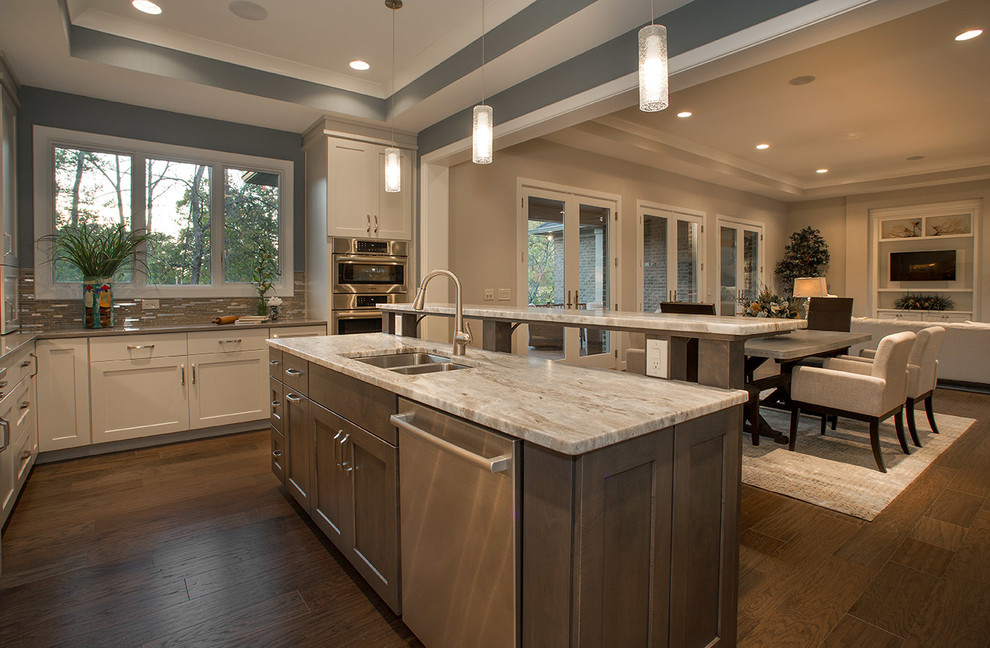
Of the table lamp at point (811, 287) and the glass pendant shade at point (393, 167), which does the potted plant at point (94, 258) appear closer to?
the glass pendant shade at point (393, 167)

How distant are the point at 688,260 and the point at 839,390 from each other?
4.06 metres

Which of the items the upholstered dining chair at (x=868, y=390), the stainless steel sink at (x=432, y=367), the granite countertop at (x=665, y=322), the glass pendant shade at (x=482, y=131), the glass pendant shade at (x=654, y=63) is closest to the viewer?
the granite countertop at (x=665, y=322)

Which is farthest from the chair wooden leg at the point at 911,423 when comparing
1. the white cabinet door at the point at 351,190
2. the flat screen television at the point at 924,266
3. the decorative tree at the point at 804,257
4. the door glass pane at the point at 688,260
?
the flat screen television at the point at 924,266

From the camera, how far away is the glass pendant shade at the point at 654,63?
191 cm

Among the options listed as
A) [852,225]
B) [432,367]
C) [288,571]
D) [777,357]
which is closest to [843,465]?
[777,357]

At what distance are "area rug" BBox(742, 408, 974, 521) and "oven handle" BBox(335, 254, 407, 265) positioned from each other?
3.16 meters

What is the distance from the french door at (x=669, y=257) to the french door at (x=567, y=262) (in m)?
0.73

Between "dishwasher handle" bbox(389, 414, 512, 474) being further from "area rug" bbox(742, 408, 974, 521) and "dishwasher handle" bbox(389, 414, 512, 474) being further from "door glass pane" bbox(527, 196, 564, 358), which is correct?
"door glass pane" bbox(527, 196, 564, 358)

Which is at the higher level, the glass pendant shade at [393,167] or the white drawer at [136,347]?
the glass pendant shade at [393,167]

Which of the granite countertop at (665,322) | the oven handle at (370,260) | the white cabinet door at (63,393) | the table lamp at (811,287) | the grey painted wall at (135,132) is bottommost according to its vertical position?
the white cabinet door at (63,393)

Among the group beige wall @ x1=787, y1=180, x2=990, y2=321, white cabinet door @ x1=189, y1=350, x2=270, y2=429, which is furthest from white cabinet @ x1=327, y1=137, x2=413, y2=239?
beige wall @ x1=787, y1=180, x2=990, y2=321

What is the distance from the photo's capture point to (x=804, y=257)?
8.58 metres

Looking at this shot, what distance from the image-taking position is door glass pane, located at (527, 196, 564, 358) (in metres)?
5.41

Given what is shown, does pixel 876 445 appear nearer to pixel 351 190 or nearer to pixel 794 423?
pixel 794 423
